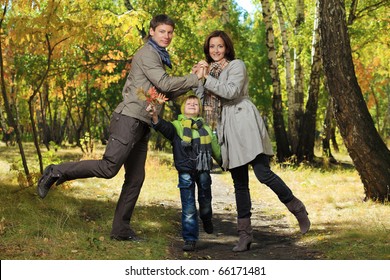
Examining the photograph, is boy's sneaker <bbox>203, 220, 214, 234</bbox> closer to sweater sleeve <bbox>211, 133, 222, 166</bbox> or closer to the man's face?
sweater sleeve <bbox>211, 133, 222, 166</bbox>

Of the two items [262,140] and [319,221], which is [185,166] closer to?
[262,140]

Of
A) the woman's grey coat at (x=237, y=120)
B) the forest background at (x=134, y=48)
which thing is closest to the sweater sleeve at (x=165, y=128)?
Result: the woman's grey coat at (x=237, y=120)

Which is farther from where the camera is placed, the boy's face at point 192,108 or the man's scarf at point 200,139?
the boy's face at point 192,108

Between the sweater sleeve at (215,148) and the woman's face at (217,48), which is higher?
the woman's face at (217,48)

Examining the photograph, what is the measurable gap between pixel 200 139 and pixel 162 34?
1.16 metres

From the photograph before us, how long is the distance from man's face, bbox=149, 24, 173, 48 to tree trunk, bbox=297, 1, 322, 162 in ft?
35.8

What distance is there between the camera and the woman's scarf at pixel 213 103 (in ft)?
20.6

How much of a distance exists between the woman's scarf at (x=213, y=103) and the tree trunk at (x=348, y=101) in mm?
3024

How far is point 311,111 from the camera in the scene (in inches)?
676

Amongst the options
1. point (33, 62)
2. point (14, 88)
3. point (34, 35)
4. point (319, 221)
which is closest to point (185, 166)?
point (319, 221)

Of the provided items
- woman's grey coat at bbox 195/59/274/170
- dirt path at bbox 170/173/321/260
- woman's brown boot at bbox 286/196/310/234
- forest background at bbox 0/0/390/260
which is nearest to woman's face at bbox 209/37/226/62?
woman's grey coat at bbox 195/59/274/170

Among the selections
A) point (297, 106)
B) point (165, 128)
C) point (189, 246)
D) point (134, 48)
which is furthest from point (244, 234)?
point (134, 48)

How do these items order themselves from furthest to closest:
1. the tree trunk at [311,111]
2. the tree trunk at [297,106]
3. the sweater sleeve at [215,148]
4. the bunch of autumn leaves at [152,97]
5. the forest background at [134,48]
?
A: the tree trunk at [297,106] < the tree trunk at [311,111] < the forest background at [134,48] < the sweater sleeve at [215,148] < the bunch of autumn leaves at [152,97]

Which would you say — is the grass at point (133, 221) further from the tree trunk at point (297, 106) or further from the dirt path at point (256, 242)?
the tree trunk at point (297, 106)
